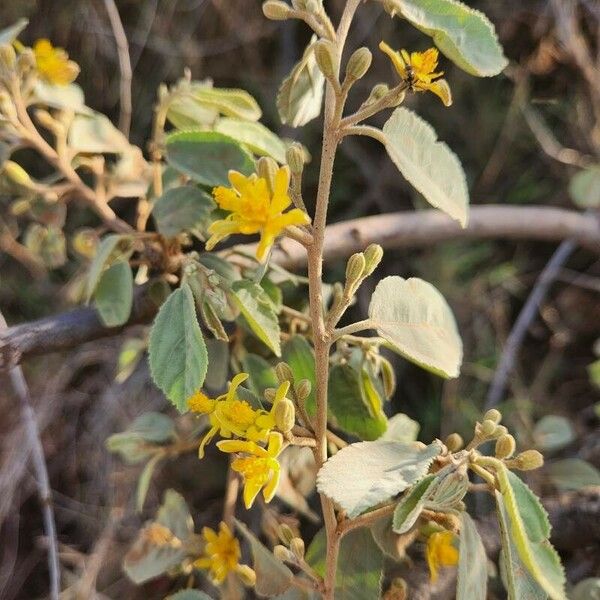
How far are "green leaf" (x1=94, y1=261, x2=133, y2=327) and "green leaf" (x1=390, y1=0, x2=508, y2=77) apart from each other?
30cm

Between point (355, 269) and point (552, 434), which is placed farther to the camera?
point (552, 434)

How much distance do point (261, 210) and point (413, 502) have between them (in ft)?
0.63

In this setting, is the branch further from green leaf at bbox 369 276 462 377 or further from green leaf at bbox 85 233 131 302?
green leaf at bbox 369 276 462 377

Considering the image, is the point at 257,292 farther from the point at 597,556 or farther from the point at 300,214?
the point at 597,556

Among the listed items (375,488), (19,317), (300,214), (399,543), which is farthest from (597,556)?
(19,317)

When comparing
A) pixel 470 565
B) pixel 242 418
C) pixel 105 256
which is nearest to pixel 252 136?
pixel 105 256

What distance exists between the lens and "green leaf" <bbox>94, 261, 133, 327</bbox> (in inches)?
22.3

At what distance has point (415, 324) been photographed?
476 millimetres

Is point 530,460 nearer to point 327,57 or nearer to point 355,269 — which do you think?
point 355,269

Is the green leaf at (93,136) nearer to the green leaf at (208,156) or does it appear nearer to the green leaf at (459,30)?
the green leaf at (208,156)

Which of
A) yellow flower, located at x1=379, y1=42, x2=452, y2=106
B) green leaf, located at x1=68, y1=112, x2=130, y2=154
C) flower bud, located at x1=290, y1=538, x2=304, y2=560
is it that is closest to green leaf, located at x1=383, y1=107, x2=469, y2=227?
yellow flower, located at x1=379, y1=42, x2=452, y2=106

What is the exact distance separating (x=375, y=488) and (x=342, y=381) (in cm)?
19

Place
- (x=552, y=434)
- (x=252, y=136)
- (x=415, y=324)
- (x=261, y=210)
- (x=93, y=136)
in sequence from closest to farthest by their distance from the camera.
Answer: (x=261, y=210)
(x=415, y=324)
(x=252, y=136)
(x=93, y=136)
(x=552, y=434)

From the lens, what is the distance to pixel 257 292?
1.59 ft
